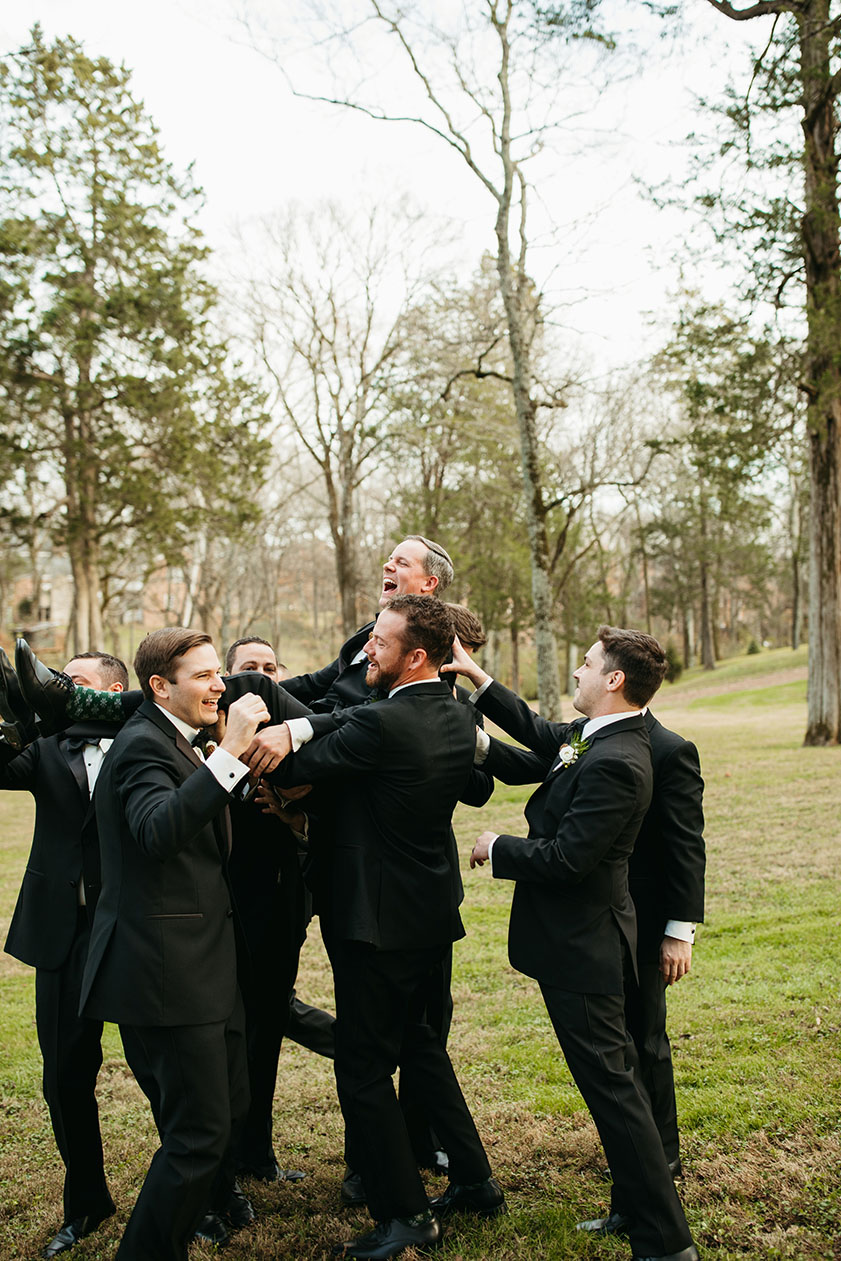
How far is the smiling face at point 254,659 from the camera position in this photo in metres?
4.93

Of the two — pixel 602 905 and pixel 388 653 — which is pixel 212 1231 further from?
pixel 388 653

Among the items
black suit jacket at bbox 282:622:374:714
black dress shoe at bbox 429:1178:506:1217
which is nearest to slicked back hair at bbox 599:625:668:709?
black suit jacket at bbox 282:622:374:714

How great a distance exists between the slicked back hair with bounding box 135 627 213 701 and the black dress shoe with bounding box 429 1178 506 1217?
224cm

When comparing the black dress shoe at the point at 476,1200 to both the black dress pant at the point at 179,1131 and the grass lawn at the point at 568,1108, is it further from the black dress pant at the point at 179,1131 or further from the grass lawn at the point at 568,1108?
the black dress pant at the point at 179,1131

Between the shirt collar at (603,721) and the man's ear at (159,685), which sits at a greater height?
the man's ear at (159,685)

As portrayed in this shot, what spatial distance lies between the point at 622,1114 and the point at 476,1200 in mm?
864

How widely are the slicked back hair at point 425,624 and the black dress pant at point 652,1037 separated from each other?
148cm

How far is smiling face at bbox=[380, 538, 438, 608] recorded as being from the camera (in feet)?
14.3

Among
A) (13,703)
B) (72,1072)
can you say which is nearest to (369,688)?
(13,703)

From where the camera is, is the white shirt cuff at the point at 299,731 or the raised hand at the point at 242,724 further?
the white shirt cuff at the point at 299,731

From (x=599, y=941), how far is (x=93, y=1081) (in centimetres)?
206

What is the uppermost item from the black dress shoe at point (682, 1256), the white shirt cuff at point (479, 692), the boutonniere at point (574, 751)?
the white shirt cuff at point (479, 692)

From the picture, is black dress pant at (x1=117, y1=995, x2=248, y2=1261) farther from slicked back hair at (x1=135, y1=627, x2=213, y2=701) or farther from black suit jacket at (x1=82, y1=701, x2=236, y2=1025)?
slicked back hair at (x1=135, y1=627, x2=213, y2=701)

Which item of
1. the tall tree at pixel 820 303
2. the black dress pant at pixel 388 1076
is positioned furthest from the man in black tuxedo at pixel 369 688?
the tall tree at pixel 820 303
